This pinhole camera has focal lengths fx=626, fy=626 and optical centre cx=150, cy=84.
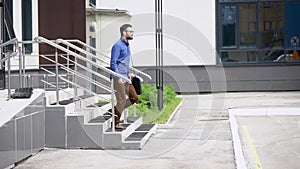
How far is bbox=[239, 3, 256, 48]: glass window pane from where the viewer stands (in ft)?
88.7

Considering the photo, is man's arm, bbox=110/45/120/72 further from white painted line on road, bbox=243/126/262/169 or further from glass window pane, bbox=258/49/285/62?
glass window pane, bbox=258/49/285/62

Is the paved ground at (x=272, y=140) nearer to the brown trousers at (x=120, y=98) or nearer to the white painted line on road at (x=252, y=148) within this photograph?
the white painted line on road at (x=252, y=148)

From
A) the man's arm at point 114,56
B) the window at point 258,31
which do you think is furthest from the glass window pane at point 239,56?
the man's arm at point 114,56

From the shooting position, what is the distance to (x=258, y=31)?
27094 mm

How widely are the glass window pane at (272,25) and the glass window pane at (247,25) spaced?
30cm

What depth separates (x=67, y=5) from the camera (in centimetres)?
1936

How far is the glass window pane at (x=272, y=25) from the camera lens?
26.9 metres

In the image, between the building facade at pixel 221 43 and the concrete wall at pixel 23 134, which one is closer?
the concrete wall at pixel 23 134

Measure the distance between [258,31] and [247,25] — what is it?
21.3 inches

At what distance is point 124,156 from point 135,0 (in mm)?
16805

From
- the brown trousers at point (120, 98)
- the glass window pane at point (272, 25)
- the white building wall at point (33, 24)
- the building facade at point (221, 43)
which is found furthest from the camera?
the glass window pane at point (272, 25)

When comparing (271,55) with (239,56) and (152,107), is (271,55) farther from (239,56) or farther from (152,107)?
(152,107)

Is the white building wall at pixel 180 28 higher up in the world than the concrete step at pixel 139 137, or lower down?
higher up

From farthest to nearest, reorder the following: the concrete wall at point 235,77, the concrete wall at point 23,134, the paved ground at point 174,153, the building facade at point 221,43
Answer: the building facade at point 221,43 → the concrete wall at point 235,77 → the paved ground at point 174,153 → the concrete wall at point 23,134
